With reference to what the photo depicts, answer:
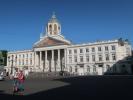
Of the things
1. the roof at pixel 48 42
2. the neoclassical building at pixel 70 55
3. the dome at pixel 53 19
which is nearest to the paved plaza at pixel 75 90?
the neoclassical building at pixel 70 55

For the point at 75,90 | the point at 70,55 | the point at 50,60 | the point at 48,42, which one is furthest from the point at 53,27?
the point at 75,90

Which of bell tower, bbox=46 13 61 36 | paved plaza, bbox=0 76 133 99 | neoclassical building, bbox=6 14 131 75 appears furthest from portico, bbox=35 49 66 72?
paved plaza, bbox=0 76 133 99

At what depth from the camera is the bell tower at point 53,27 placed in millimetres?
114312

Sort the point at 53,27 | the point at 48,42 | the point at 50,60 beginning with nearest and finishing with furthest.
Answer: the point at 48,42, the point at 50,60, the point at 53,27

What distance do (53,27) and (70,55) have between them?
1954 centimetres

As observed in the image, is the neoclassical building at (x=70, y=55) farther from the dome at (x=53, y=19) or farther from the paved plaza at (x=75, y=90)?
the paved plaza at (x=75, y=90)

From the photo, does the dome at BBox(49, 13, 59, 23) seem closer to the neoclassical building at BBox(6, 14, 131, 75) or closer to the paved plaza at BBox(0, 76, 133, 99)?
the neoclassical building at BBox(6, 14, 131, 75)

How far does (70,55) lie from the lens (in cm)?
10306

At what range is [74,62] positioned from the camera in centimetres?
10131

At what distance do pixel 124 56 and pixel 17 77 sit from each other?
74216mm

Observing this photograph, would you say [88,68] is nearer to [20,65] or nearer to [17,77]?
[20,65]

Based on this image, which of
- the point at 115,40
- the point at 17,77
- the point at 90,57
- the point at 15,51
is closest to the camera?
the point at 17,77

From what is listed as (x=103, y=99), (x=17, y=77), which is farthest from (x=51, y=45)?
(x=103, y=99)

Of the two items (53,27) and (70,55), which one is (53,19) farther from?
(70,55)
